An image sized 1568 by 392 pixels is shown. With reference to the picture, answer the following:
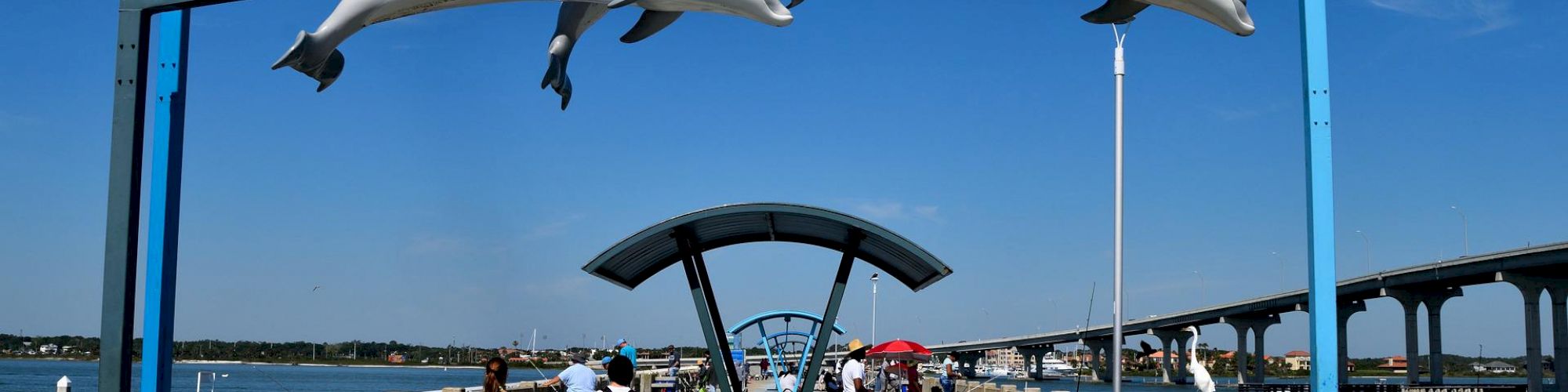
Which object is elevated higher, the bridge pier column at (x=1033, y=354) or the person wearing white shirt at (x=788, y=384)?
the person wearing white shirt at (x=788, y=384)

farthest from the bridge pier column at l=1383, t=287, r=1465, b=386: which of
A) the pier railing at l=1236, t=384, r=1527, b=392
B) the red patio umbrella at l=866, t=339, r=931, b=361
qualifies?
the red patio umbrella at l=866, t=339, r=931, b=361

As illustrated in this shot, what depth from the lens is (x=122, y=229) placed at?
832 centimetres

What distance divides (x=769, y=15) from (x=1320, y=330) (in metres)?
3.80

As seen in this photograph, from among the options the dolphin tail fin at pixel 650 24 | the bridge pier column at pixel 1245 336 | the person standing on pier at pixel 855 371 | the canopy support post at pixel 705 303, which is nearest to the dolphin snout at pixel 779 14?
the dolphin tail fin at pixel 650 24

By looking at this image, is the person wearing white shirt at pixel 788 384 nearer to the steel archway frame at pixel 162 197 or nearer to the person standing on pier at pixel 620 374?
the person standing on pier at pixel 620 374

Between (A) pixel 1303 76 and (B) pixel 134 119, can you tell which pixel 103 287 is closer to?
(B) pixel 134 119

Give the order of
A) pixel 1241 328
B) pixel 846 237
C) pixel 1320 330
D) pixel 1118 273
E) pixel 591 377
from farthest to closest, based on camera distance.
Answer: pixel 1241 328 → pixel 846 237 → pixel 1118 273 → pixel 591 377 → pixel 1320 330

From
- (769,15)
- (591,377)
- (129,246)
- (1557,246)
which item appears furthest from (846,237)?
(1557,246)

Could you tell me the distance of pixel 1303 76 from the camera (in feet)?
27.7

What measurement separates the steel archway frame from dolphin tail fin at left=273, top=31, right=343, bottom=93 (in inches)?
30.6

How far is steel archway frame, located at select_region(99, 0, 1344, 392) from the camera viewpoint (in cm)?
812

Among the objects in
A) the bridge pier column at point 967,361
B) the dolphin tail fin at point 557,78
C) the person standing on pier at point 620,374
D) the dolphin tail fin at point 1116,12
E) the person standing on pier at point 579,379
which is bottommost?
the bridge pier column at point 967,361

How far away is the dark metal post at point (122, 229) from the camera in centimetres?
827

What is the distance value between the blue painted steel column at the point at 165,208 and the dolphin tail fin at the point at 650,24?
2904 mm
